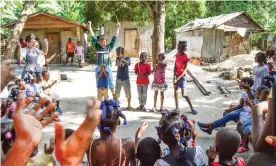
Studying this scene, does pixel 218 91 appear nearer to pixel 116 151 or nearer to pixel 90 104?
pixel 116 151

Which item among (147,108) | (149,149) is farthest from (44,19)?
(149,149)

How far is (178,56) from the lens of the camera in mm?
7238

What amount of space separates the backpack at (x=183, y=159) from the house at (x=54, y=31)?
1679cm

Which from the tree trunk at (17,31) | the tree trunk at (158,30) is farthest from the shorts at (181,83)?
the tree trunk at (158,30)

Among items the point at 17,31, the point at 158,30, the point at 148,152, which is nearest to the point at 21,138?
the point at 148,152

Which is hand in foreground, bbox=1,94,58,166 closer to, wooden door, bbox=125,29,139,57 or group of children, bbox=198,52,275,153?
group of children, bbox=198,52,275,153

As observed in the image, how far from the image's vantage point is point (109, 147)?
8.43ft

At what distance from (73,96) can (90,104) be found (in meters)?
8.71

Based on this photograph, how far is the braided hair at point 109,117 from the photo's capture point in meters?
2.64

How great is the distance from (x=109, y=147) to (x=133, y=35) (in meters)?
21.3

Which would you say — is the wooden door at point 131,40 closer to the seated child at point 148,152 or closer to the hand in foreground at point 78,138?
the seated child at point 148,152

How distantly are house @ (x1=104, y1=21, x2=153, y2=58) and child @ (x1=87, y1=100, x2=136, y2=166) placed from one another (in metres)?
20.7

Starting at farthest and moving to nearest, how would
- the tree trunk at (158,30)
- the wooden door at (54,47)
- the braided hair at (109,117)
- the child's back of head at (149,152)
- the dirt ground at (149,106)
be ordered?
the wooden door at (54,47), the tree trunk at (158,30), the dirt ground at (149,106), the child's back of head at (149,152), the braided hair at (109,117)

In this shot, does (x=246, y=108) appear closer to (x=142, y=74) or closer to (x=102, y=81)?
(x=142, y=74)
